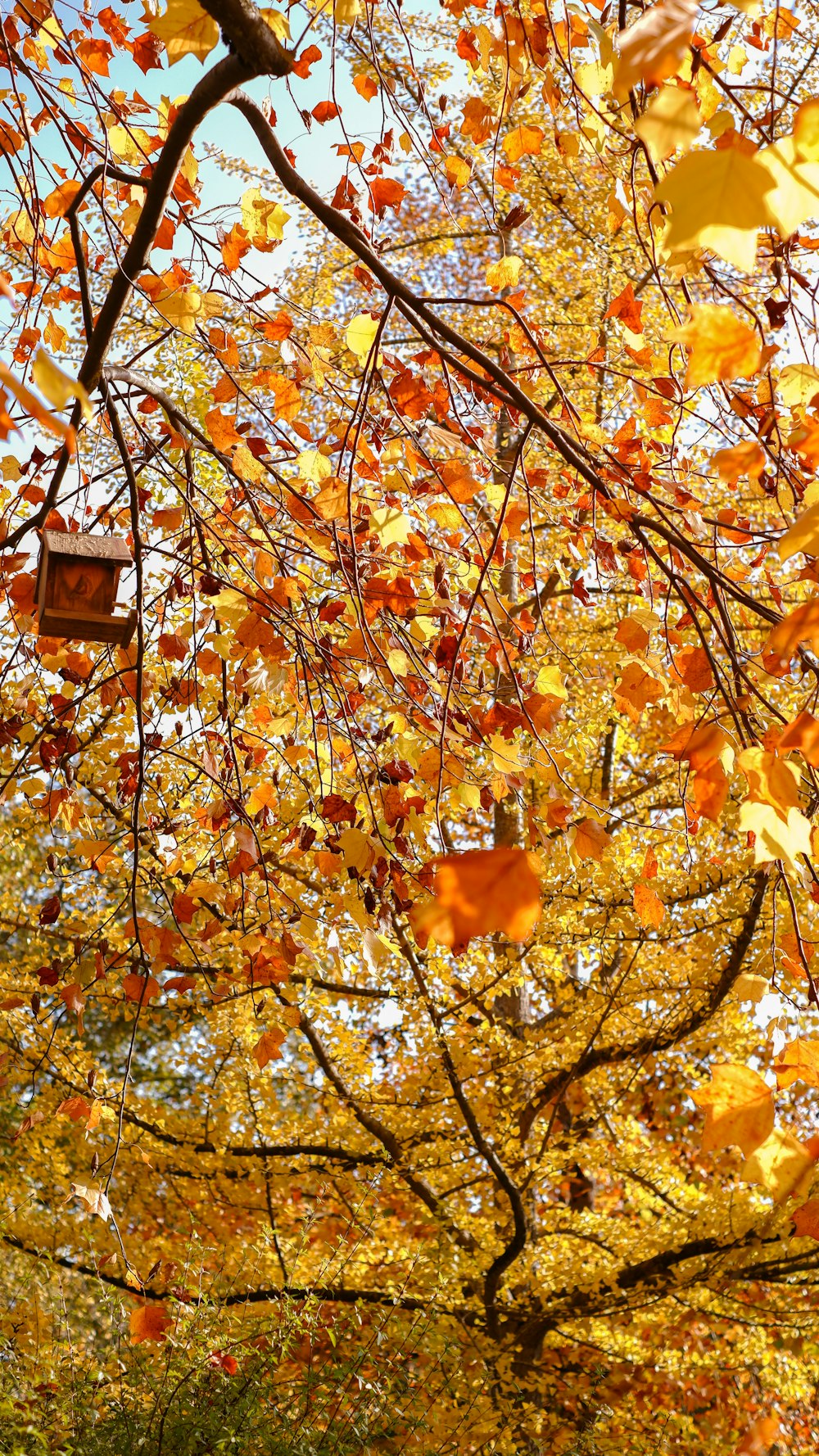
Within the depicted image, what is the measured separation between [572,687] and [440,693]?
2.83 m

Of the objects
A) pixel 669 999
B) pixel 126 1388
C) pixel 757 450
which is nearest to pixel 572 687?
pixel 669 999

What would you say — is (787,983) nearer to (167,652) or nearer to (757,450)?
(167,652)

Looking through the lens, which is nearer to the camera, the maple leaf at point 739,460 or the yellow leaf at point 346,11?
the maple leaf at point 739,460

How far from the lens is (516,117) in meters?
6.22

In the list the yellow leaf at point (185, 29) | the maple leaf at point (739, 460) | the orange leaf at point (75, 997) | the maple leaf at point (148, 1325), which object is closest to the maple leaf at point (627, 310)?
the yellow leaf at point (185, 29)

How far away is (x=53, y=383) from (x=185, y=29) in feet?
3.60

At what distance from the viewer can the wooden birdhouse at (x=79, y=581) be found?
6.68 ft

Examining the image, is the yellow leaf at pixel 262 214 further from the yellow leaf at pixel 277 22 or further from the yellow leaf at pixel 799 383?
the yellow leaf at pixel 799 383

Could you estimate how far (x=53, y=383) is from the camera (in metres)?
0.71

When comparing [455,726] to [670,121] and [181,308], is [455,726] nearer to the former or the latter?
[181,308]

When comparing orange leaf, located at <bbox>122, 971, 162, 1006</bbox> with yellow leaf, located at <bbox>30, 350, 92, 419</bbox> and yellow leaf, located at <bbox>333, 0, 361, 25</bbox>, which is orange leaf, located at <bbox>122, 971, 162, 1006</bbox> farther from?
yellow leaf, located at <bbox>333, 0, 361, 25</bbox>

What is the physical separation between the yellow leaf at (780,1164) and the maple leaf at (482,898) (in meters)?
0.41

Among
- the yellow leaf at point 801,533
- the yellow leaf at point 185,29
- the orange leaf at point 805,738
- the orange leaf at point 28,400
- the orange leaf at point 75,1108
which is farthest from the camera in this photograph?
the orange leaf at point 75,1108

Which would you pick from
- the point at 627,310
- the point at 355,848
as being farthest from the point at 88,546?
the point at 627,310
